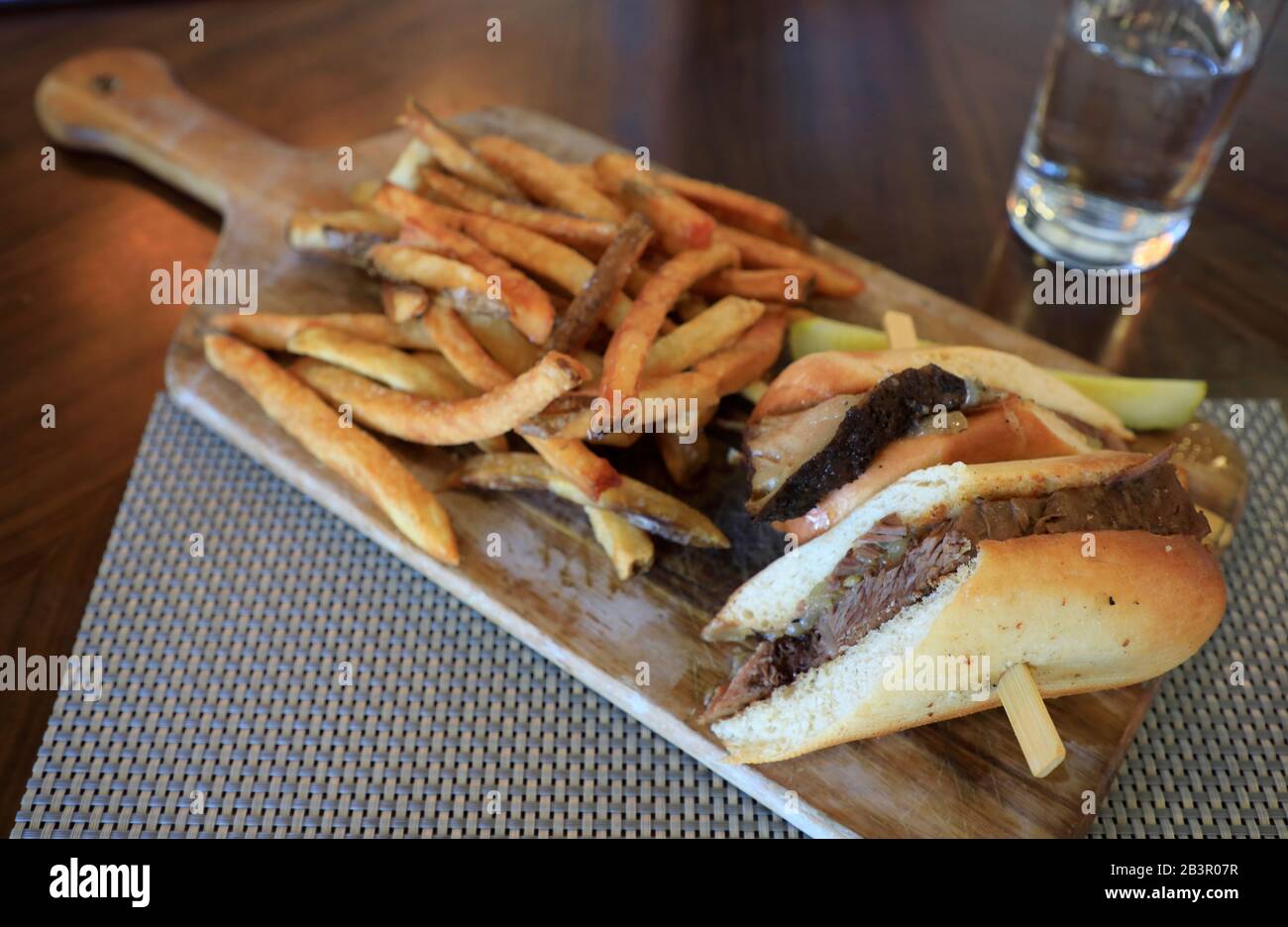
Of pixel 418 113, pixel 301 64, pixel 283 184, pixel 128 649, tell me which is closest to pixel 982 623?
pixel 128 649

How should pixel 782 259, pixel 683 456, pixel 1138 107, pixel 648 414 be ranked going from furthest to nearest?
pixel 1138 107 → pixel 782 259 → pixel 683 456 → pixel 648 414

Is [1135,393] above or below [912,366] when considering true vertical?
below

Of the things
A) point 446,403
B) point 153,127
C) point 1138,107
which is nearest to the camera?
point 446,403

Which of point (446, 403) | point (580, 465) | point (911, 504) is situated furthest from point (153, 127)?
point (911, 504)

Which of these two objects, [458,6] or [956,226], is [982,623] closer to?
[956,226]

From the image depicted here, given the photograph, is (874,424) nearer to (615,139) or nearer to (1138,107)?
(1138,107)

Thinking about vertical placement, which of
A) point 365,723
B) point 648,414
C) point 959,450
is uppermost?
point 959,450
